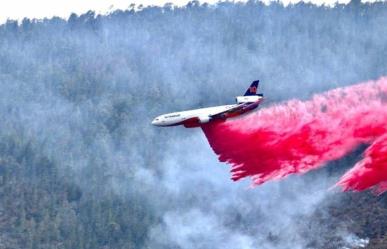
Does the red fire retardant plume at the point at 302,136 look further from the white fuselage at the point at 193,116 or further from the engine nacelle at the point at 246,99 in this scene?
the engine nacelle at the point at 246,99

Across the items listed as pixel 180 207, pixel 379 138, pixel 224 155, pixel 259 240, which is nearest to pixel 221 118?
pixel 224 155

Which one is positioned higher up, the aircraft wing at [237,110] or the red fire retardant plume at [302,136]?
the aircraft wing at [237,110]

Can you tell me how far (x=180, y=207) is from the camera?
16138 centimetres

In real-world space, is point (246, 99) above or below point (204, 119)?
above

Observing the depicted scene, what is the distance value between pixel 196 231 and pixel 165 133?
125 feet

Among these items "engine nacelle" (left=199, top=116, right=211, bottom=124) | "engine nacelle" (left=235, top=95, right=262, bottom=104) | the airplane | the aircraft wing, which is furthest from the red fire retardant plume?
"engine nacelle" (left=235, top=95, right=262, bottom=104)

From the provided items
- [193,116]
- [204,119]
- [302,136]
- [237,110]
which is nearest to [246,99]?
[237,110]

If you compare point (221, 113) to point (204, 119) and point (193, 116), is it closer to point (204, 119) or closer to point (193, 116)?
point (204, 119)

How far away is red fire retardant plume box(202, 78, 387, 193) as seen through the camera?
344 feet

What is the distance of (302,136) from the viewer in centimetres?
10875

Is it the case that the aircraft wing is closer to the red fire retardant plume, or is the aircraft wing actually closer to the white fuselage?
the white fuselage

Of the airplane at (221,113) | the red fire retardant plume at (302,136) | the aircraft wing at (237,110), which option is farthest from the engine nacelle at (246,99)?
Result: the red fire retardant plume at (302,136)

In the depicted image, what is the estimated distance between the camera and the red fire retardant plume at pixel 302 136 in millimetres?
104750

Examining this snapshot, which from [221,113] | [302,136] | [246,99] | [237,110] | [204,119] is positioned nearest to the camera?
[237,110]
